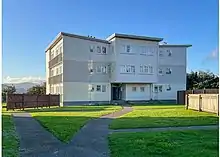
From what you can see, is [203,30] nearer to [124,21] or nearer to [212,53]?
[212,53]

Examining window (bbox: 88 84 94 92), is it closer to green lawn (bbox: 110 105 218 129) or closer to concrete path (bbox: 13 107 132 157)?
green lawn (bbox: 110 105 218 129)

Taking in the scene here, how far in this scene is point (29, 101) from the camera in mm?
19438

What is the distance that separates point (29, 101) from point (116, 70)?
9336 millimetres

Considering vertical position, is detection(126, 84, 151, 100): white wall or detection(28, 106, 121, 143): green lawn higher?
detection(126, 84, 151, 100): white wall

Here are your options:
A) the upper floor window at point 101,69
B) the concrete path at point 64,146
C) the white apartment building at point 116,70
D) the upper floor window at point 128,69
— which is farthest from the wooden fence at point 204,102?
the upper floor window at point 101,69

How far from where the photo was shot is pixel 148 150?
5195mm

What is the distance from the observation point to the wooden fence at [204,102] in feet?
44.4

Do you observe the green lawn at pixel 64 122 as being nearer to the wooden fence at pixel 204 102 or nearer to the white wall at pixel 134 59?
the wooden fence at pixel 204 102

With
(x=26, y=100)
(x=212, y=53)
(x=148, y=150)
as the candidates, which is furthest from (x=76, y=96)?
(x=212, y=53)

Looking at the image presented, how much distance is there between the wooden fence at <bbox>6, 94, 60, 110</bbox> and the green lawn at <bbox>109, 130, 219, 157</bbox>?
40.4 feet

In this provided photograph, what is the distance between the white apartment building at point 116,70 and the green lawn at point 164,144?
16.9 metres

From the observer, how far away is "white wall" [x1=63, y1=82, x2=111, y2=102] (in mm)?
24719

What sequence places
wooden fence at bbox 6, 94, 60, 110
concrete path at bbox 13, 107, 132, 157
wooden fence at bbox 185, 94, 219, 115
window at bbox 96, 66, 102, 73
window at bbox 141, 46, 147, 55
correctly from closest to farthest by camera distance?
concrete path at bbox 13, 107, 132, 157 → wooden fence at bbox 185, 94, 219, 115 → wooden fence at bbox 6, 94, 60, 110 → window at bbox 96, 66, 102, 73 → window at bbox 141, 46, 147, 55

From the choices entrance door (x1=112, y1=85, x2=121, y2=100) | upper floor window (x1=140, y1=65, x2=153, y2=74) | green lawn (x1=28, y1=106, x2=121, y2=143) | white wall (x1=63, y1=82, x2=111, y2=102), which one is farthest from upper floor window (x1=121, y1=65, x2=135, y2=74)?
green lawn (x1=28, y1=106, x2=121, y2=143)
